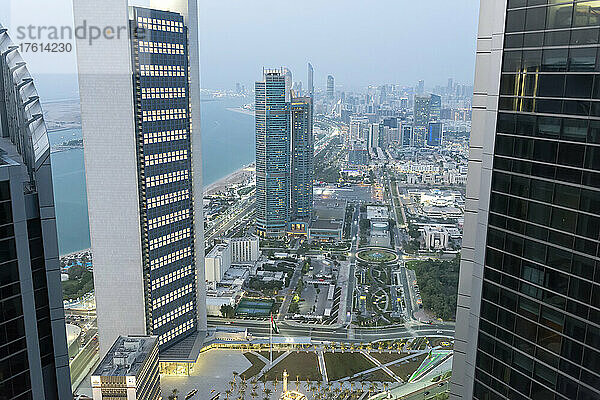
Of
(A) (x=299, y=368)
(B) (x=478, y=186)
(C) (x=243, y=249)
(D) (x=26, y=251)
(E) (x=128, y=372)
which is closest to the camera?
(D) (x=26, y=251)

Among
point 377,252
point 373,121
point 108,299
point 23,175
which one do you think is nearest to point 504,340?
point 23,175

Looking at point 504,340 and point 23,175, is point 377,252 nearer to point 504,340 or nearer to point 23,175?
point 504,340

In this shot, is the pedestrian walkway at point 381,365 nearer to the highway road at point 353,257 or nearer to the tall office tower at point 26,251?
the highway road at point 353,257

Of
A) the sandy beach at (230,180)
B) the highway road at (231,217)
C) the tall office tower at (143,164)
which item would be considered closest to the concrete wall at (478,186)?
the tall office tower at (143,164)

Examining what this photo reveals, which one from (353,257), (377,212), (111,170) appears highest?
(111,170)

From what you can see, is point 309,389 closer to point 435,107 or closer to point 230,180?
point 230,180

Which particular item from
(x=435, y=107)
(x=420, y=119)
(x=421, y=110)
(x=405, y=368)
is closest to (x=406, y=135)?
(x=420, y=119)

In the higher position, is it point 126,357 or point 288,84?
point 288,84
